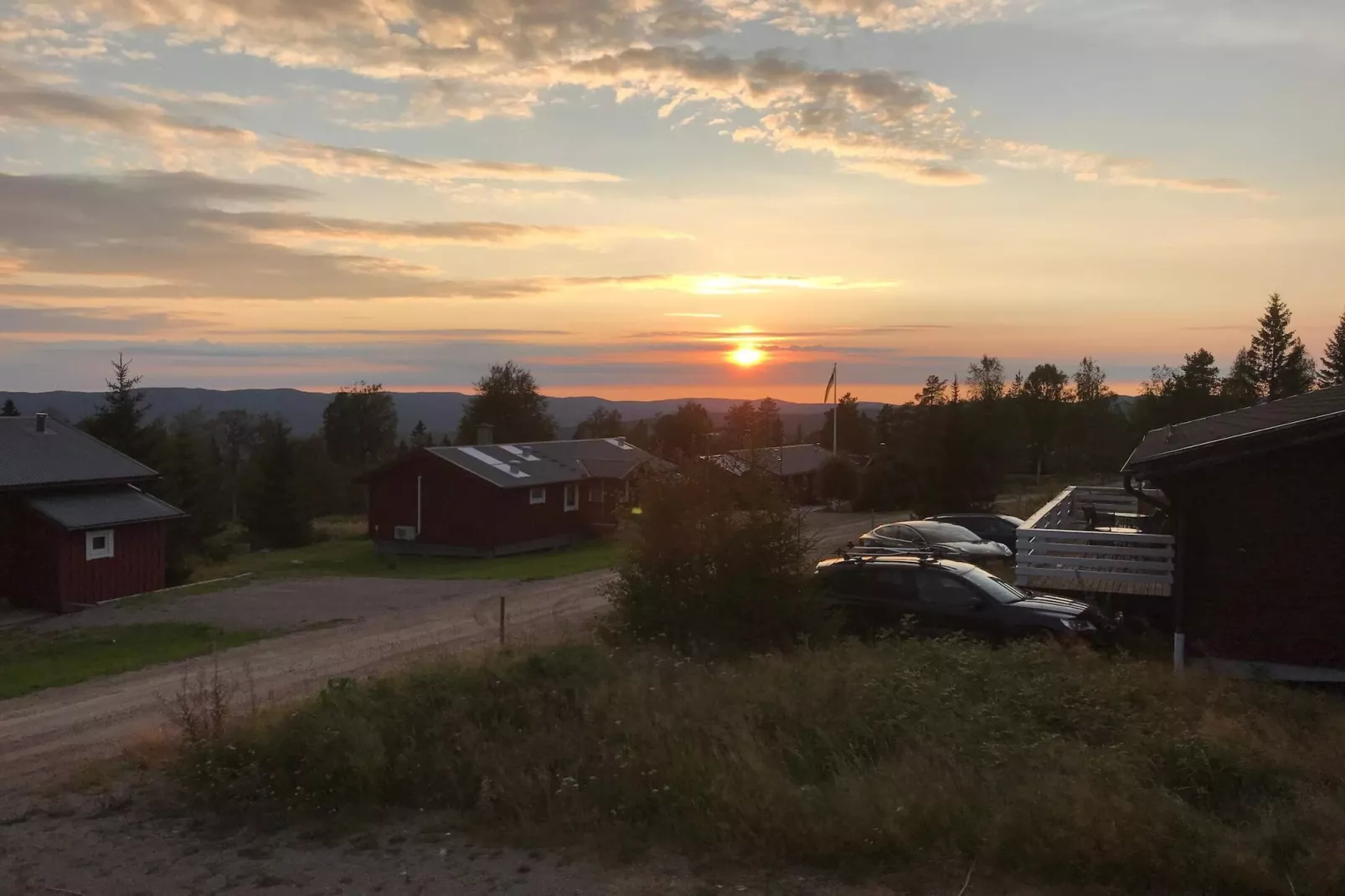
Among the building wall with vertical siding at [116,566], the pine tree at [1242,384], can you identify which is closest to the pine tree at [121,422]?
the building wall with vertical siding at [116,566]

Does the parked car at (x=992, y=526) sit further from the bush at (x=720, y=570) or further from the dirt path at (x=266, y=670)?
the bush at (x=720, y=570)

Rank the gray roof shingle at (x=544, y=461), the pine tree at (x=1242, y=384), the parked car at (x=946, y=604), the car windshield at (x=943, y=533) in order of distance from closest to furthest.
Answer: the parked car at (x=946, y=604), the car windshield at (x=943, y=533), the gray roof shingle at (x=544, y=461), the pine tree at (x=1242, y=384)

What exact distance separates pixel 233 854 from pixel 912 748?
193 inches

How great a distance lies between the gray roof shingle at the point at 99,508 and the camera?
26.8 m

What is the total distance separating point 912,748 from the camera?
7.58 metres

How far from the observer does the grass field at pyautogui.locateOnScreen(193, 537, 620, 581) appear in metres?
32.3

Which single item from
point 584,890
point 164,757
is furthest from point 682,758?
point 164,757

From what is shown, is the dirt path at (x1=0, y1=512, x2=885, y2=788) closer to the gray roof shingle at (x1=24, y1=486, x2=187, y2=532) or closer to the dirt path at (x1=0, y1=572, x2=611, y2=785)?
the dirt path at (x1=0, y1=572, x2=611, y2=785)

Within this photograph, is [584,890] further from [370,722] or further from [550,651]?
[550,651]

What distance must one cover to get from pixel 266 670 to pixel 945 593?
1150 cm

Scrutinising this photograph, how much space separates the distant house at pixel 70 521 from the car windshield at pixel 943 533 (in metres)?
21.8

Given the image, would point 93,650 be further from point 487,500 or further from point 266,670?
point 487,500

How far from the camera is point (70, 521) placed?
26.6 metres

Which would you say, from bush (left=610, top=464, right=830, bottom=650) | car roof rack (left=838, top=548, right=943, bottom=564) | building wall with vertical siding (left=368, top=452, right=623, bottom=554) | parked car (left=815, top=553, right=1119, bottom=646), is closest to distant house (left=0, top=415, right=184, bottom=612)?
building wall with vertical siding (left=368, top=452, right=623, bottom=554)
